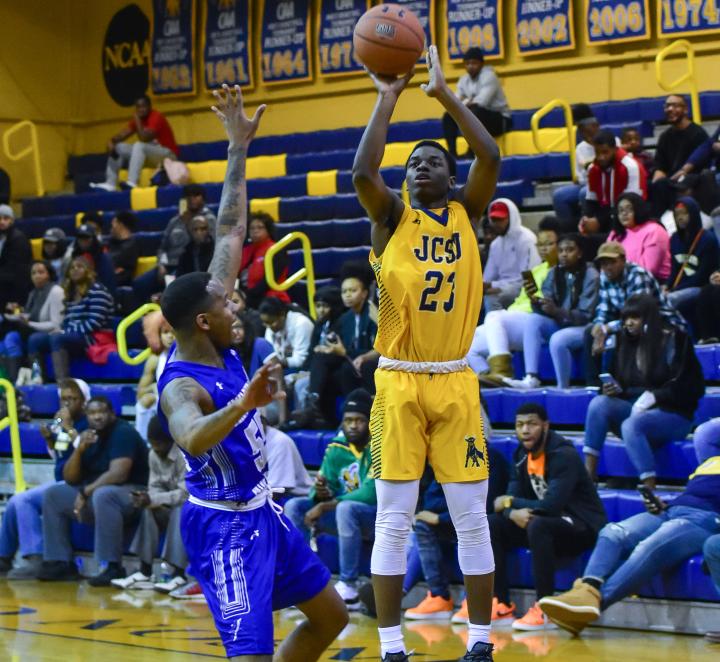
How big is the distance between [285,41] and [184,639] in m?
10.7

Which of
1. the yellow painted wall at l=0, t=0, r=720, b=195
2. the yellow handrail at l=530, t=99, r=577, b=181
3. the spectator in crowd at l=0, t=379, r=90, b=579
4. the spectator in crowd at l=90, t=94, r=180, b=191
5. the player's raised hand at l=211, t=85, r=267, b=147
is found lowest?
the spectator in crowd at l=0, t=379, r=90, b=579

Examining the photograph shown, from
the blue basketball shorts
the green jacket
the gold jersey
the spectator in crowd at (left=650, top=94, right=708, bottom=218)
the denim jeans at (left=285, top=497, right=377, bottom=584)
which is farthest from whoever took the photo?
the spectator in crowd at (left=650, top=94, right=708, bottom=218)

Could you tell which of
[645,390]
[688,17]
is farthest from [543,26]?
[645,390]

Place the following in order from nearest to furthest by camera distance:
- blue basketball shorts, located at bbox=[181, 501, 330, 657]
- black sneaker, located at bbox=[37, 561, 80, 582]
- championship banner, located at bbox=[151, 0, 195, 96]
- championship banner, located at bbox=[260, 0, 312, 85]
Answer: blue basketball shorts, located at bbox=[181, 501, 330, 657]
black sneaker, located at bbox=[37, 561, 80, 582]
championship banner, located at bbox=[260, 0, 312, 85]
championship banner, located at bbox=[151, 0, 195, 96]

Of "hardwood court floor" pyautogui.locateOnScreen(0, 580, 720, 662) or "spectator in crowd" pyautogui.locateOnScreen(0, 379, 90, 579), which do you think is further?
"spectator in crowd" pyautogui.locateOnScreen(0, 379, 90, 579)

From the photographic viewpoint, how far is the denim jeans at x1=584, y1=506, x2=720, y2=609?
7.12 metres

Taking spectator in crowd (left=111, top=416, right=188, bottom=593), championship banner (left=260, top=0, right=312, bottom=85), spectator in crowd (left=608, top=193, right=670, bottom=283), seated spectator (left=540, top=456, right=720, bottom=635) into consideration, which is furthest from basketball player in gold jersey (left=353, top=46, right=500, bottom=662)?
championship banner (left=260, top=0, right=312, bottom=85)

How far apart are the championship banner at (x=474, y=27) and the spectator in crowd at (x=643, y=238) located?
5.65m

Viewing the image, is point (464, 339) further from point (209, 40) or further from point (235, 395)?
point (209, 40)

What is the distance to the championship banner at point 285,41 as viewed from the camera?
1684 cm

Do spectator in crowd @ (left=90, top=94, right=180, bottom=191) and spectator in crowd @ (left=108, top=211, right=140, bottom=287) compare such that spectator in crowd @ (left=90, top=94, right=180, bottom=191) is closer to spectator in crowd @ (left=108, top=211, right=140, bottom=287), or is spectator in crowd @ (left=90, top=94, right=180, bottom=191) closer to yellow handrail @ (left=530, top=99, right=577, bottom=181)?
spectator in crowd @ (left=108, top=211, right=140, bottom=287)

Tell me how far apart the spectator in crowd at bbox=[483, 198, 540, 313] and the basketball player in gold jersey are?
512 centimetres

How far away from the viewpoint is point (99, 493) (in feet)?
31.1

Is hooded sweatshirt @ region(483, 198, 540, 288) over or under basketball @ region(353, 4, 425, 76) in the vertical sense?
under
